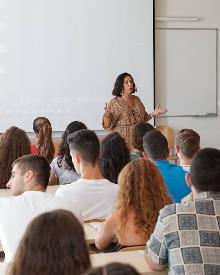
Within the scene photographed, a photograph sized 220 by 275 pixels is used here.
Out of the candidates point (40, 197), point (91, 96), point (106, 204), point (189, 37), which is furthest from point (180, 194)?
point (189, 37)

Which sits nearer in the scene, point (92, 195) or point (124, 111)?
point (92, 195)

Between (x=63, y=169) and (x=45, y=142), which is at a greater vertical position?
(x=45, y=142)

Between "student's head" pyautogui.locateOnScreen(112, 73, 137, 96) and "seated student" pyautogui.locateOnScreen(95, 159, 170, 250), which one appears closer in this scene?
"seated student" pyautogui.locateOnScreen(95, 159, 170, 250)

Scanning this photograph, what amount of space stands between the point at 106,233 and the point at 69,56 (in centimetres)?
472

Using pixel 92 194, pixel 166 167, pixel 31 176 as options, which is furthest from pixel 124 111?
pixel 31 176

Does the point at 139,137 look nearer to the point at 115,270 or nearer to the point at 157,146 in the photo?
the point at 157,146

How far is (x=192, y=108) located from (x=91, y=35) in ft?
6.19

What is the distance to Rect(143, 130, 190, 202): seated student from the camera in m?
3.71

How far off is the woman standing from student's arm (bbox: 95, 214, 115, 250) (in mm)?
3425

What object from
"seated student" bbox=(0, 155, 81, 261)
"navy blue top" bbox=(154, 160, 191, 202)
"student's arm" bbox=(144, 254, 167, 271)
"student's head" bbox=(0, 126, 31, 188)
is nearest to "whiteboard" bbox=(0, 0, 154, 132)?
"student's head" bbox=(0, 126, 31, 188)

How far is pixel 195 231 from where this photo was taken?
2178mm

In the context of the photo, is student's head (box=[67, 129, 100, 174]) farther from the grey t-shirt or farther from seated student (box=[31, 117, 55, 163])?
seated student (box=[31, 117, 55, 163])

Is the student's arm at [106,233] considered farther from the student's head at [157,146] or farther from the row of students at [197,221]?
the student's head at [157,146]

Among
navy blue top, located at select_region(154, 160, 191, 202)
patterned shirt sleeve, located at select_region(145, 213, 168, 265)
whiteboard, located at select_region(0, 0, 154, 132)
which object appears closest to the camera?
patterned shirt sleeve, located at select_region(145, 213, 168, 265)
